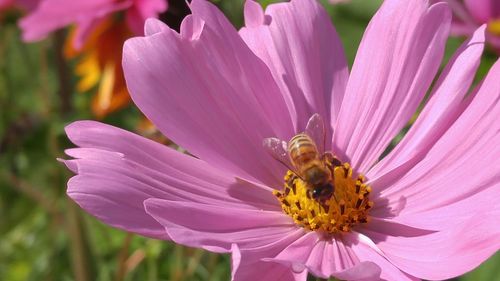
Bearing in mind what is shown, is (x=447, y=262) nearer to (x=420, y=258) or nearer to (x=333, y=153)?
(x=420, y=258)

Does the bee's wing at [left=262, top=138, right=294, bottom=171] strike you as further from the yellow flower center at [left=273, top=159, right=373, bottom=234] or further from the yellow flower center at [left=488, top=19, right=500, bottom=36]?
the yellow flower center at [left=488, top=19, right=500, bottom=36]

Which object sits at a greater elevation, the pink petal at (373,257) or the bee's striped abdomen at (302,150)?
the bee's striped abdomen at (302,150)

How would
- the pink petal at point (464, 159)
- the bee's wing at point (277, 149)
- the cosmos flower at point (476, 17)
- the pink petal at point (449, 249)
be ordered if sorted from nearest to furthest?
the pink petal at point (449, 249), the pink petal at point (464, 159), the bee's wing at point (277, 149), the cosmos flower at point (476, 17)

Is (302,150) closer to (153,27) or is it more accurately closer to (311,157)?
(311,157)

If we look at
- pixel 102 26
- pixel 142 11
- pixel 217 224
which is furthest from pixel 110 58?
pixel 217 224

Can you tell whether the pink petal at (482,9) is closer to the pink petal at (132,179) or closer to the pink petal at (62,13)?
the pink petal at (62,13)

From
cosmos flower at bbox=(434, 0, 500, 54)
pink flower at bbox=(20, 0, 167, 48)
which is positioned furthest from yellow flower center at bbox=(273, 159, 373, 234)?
cosmos flower at bbox=(434, 0, 500, 54)

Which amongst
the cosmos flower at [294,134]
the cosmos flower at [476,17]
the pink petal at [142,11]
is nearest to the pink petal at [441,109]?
the cosmos flower at [294,134]

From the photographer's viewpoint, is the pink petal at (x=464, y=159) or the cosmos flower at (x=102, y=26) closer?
the pink petal at (x=464, y=159)
